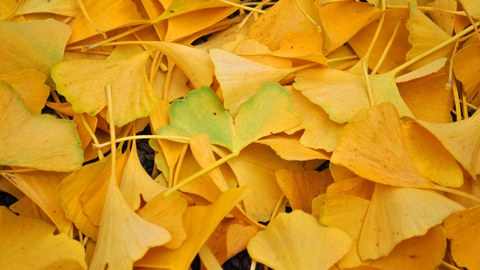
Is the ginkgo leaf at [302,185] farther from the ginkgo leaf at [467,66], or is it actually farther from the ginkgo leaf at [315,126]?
the ginkgo leaf at [467,66]

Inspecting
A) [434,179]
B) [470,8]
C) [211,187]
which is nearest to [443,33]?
[470,8]

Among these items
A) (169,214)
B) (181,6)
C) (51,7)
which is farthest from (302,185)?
(51,7)

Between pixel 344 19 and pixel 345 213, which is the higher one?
pixel 344 19

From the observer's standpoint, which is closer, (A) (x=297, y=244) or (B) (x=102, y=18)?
(A) (x=297, y=244)

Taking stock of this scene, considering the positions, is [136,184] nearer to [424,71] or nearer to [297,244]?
[297,244]

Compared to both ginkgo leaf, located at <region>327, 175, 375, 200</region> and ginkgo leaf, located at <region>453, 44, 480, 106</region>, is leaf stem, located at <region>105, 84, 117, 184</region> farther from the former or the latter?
ginkgo leaf, located at <region>453, 44, 480, 106</region>

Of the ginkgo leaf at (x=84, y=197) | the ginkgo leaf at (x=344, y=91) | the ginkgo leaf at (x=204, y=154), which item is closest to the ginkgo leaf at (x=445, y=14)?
the ginkgo leaf at (x=344, y=91)
